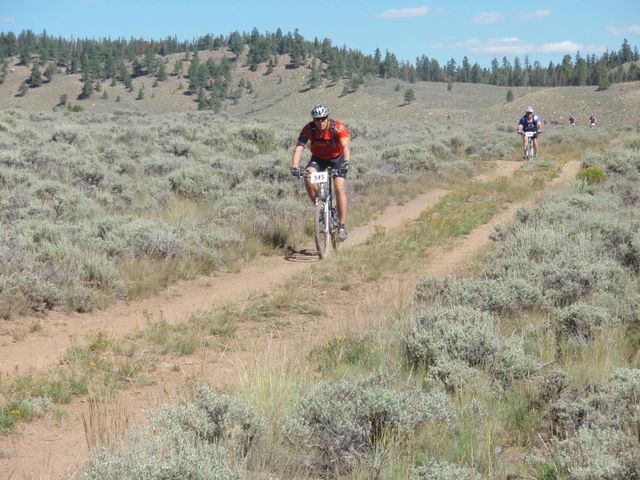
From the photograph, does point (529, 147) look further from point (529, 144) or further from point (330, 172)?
point (330, 172)

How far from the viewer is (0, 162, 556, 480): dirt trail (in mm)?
3998

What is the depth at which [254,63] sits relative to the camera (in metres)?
146

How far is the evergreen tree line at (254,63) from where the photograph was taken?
123875 mm

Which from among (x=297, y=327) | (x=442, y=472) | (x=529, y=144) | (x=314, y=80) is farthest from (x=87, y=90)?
(x=442, y=472)

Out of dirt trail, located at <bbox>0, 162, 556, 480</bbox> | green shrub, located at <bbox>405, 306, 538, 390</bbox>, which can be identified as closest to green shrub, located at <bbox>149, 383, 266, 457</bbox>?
dirt trail, located at <bbox>0, 162, 556, 480</bbox>

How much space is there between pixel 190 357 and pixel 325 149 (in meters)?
5.05

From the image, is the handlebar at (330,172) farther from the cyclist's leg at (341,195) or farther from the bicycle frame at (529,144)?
the bicycle frame at (529,144)

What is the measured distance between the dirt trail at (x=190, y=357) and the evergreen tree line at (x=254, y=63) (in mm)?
95613

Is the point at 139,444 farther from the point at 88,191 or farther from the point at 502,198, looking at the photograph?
the point at 502,198

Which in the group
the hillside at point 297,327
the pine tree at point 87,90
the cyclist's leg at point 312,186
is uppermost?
the pine tree at point 87,90

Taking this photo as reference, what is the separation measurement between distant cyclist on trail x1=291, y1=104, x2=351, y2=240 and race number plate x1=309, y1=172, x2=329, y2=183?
0.46 ft

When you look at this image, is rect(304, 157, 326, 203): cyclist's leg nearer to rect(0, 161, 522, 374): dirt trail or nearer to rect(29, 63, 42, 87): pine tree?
rect(0, 161, 522, 374): dirt trail

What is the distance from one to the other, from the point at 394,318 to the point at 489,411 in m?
2.03

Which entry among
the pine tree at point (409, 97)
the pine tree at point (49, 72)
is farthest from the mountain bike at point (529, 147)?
the pine tree at point (49, 72)
